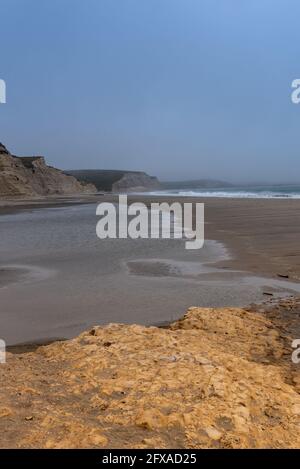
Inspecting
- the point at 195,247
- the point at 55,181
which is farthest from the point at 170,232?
the point at 55,181

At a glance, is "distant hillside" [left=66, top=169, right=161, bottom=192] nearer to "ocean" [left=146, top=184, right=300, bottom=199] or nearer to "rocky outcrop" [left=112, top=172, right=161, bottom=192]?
"rocky outcrop" [left=112, top=172, right=161, bottom=192]

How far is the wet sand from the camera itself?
267 inches

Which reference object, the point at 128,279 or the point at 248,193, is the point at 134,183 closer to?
the point at 248,193

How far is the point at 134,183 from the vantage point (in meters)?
170

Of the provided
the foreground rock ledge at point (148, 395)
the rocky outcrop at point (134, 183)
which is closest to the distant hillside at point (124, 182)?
the rocky outcrop at point (134, 183)

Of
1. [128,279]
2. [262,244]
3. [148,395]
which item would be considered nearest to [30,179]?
[262,244]

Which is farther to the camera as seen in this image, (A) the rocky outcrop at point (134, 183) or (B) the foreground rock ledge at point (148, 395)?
(A) the rocky outcrop at point (134, 183)

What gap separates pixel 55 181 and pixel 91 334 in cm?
9009

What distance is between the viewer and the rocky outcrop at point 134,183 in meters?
155

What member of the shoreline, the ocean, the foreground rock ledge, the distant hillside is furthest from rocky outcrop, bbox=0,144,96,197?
the foreground rock ledge

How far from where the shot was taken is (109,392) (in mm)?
3410

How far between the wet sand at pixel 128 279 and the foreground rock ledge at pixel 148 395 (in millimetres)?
1778

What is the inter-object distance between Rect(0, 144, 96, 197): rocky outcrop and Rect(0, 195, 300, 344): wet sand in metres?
53.9

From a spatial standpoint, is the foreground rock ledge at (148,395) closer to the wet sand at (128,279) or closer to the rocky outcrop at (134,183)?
the wet sand at (128,279)
